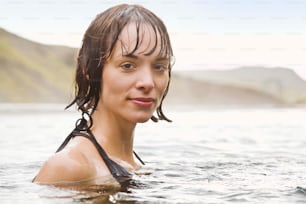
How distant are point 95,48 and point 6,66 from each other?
97.9 meters

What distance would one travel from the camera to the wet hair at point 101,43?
4754 millimetres

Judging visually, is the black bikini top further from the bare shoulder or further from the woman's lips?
the woman's lips

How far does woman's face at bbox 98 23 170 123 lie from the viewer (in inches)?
183

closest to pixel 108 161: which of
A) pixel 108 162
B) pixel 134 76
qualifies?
pixel 108 162

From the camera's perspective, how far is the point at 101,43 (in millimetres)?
4777

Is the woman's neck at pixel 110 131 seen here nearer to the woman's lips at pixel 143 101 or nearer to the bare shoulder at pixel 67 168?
the woman's lips at pixel 143 101

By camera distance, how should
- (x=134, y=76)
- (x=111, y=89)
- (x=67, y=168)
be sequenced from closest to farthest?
1. (x=67, y=168)
2. (x=134, y=76)
3. (x=111, y=89)

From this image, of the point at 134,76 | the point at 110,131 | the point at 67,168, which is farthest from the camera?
the point at 110,131

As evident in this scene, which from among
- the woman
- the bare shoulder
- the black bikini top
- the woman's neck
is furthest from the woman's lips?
the bare shoulder

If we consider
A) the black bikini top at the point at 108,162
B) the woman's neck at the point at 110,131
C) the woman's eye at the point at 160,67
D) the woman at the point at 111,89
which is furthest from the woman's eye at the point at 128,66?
the black bikini top at the point at 108,162

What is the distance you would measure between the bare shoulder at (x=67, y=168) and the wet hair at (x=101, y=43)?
0.57 metres

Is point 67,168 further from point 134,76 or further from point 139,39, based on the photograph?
point 139,39

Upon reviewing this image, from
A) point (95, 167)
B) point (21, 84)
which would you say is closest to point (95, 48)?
point (95, 167)

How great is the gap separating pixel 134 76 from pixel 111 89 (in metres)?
0.22
